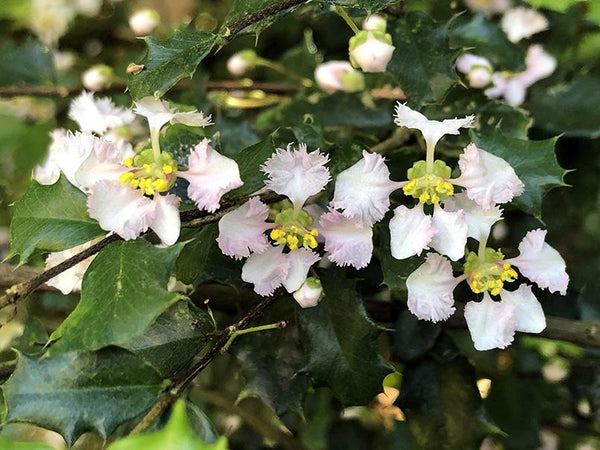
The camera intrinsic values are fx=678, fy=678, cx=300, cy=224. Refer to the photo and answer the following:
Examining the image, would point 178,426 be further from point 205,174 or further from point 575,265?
point 575,265

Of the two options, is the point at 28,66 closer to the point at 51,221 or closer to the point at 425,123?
the point at 51,221

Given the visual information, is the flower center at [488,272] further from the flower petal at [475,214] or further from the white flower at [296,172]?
the white flower at [296,172]

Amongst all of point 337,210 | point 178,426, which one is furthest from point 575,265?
point 178,426

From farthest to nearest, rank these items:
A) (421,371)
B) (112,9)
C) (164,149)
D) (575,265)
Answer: (112,9)
(575,265)
(421,371)
(164,149)

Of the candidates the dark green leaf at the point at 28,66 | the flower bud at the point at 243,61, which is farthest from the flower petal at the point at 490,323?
the dark green leaf at the point at 28,66

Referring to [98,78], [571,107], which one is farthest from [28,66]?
[571,107]

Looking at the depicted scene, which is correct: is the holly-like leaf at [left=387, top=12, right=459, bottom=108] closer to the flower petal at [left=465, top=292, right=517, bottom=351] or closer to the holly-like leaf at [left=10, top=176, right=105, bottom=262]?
the flower petal at [left=465, top=292, right=517, bottom=351]
